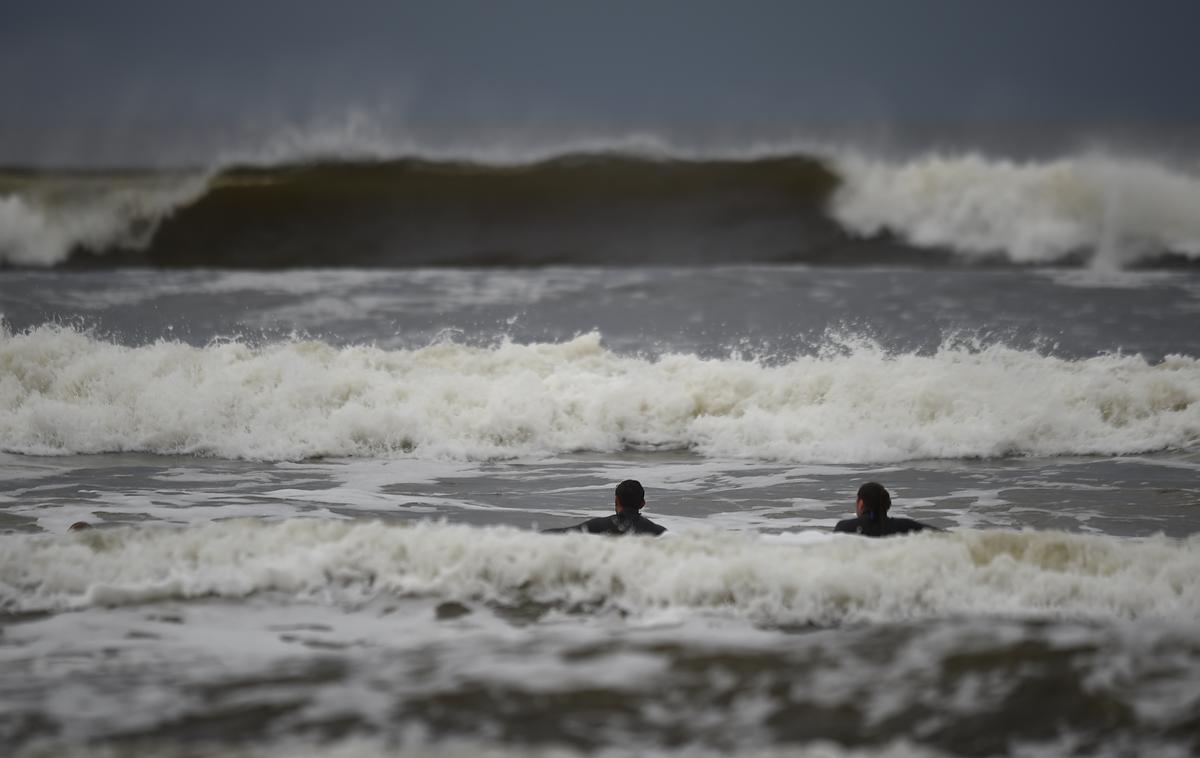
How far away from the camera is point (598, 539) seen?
633 cm

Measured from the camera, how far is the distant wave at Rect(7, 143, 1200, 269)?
80.6ft

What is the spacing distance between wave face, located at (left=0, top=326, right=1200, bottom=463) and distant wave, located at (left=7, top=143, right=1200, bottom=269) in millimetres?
11596

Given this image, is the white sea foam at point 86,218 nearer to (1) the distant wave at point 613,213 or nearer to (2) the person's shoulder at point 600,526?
(1) the distant wave at point 613,213

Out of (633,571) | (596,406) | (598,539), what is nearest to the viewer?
(633,571)

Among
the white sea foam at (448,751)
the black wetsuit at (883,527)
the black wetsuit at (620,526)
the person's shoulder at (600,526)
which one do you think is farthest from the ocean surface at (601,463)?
the person's shoulder at (600,526)

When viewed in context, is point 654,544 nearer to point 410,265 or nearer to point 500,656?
point 500,656

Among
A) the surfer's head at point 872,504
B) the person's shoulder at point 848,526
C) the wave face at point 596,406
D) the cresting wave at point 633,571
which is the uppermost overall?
the wave face at point 596,406

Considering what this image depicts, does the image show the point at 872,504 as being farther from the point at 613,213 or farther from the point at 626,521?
the point at 613,213

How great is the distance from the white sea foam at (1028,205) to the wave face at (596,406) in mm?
11511

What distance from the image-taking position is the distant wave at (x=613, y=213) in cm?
2458

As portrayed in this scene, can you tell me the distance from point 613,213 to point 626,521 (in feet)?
69.4

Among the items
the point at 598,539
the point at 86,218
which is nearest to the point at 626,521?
the point at 598,539

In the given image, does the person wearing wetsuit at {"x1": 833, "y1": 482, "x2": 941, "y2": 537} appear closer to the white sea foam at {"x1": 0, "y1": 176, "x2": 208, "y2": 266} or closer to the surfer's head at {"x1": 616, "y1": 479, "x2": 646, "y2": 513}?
the surfer's head at {"x1": 616, "y1": 479, "x2": 646, "y2": 513}

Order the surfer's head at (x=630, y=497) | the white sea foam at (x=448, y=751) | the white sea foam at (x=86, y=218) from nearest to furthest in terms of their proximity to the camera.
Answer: the white sea foam at (x=448, y=751)
the surfer's head at (x=630, y=497)
the white sea foam at (x=86, y=218)
